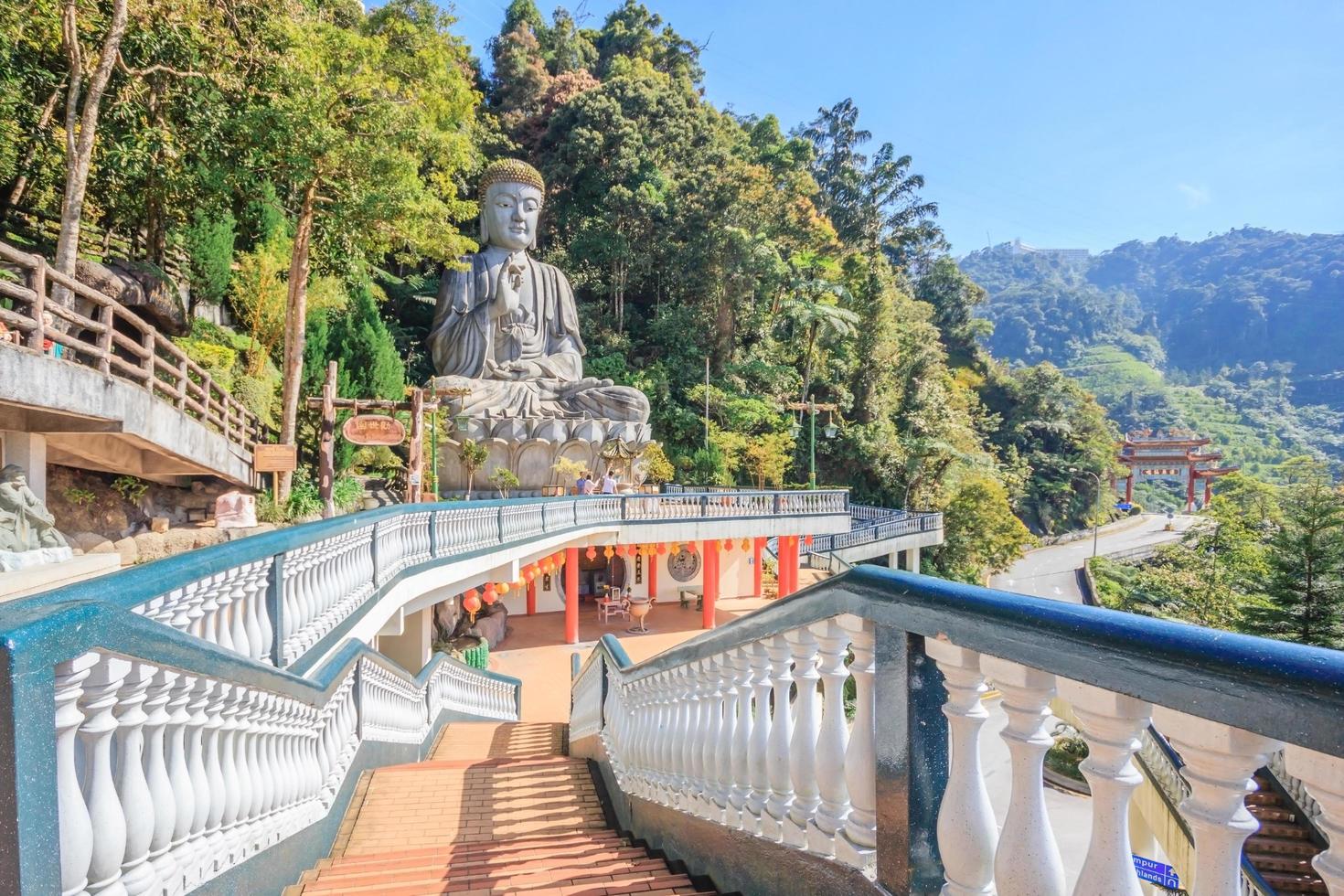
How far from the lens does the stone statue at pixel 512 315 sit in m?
19.2

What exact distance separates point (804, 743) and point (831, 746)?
0.14 m

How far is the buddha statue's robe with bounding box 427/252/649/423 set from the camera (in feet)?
60.3

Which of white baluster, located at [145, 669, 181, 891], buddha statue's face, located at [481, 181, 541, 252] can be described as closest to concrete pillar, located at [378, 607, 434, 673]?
white baluster, located at [145, 669, 181, 891]

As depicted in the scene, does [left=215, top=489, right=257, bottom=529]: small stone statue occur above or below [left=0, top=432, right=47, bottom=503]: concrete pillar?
below

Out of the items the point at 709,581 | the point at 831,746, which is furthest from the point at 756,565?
the point at 831,746

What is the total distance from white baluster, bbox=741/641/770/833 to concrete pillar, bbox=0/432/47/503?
8225 millimetres

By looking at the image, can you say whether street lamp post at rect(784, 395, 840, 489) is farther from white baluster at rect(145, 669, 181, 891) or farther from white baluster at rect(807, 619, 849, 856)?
white baluster at rect(145, 669, 181, 891)

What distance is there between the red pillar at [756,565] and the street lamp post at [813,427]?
11.7 feet

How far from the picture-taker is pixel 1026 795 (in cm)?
118

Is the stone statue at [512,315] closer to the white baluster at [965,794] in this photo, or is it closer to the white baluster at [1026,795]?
the white baluster at [965,794]

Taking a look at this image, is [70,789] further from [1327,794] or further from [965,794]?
[1327,794]

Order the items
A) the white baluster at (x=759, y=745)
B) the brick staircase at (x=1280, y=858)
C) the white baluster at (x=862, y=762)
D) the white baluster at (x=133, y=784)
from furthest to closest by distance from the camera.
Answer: the brick staircase at (x=1280, y=858)
the white baluster at (x=759, y=745)
the white baluster at (x=862, y=762)
the white baluster at (x=133, y=784)

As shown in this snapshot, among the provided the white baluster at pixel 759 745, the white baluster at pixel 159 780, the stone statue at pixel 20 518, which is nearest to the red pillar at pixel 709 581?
the stone statue at pixel 20 518

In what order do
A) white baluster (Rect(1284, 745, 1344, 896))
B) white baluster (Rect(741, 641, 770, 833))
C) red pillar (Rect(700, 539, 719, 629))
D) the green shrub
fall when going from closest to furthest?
white baluster (Rect(1284, 745, 1344, 896)) → white baluster (Rect(741, 641, 770, 833)) → the green shrub → red pillar (Rect(700, 539, 719, 629))
